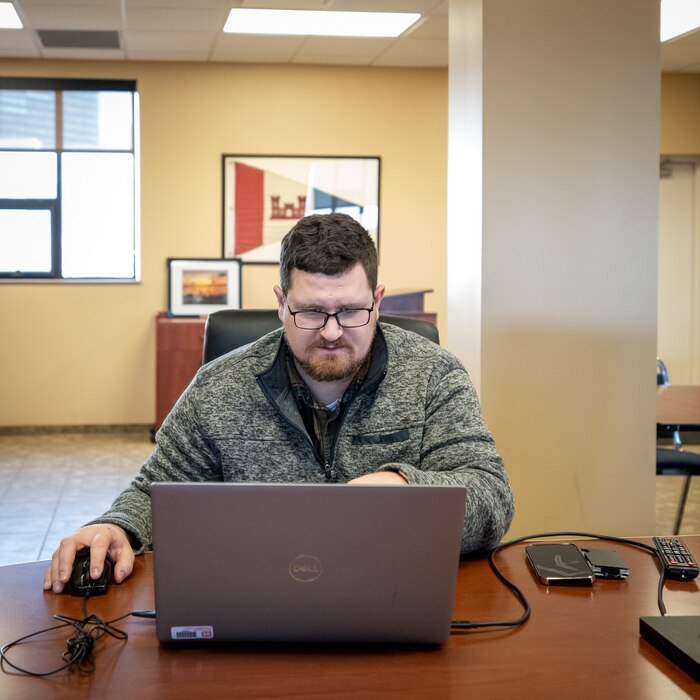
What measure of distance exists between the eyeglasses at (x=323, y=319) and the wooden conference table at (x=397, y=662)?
19.4 inches

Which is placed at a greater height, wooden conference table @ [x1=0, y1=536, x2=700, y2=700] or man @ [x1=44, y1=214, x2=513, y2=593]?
man @ [x1=44, y1=214, x2=513, y2=593]

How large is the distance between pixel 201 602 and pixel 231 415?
23.0 inches

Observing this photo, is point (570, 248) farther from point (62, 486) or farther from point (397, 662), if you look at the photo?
point (62, 486)

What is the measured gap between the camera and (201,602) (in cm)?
103

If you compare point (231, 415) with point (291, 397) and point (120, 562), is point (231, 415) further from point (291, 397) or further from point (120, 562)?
point (120, 562)

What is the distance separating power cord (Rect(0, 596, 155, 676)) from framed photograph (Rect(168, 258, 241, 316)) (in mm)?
5154

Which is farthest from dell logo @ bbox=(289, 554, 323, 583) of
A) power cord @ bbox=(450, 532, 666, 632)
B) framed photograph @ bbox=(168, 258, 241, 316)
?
framed photograph @ bbox=(168, 258, 241, 316)

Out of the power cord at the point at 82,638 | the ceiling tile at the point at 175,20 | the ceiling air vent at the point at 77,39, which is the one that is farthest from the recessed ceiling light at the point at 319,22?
the power cord at the point at 82,638

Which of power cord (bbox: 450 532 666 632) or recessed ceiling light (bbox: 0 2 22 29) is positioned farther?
recessed ceiling light (bbox: 0 2 22 29)

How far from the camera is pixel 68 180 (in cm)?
631

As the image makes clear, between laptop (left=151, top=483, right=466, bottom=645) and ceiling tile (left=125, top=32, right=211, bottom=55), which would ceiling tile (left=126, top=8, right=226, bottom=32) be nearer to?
ceiling tile (left=125, top=32, right=211, bottom=55)

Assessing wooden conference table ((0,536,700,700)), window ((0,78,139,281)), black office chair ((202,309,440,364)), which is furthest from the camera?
window ((0,78,139,281))

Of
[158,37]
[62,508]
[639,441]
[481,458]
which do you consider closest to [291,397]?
[481,458]

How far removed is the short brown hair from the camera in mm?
1501
